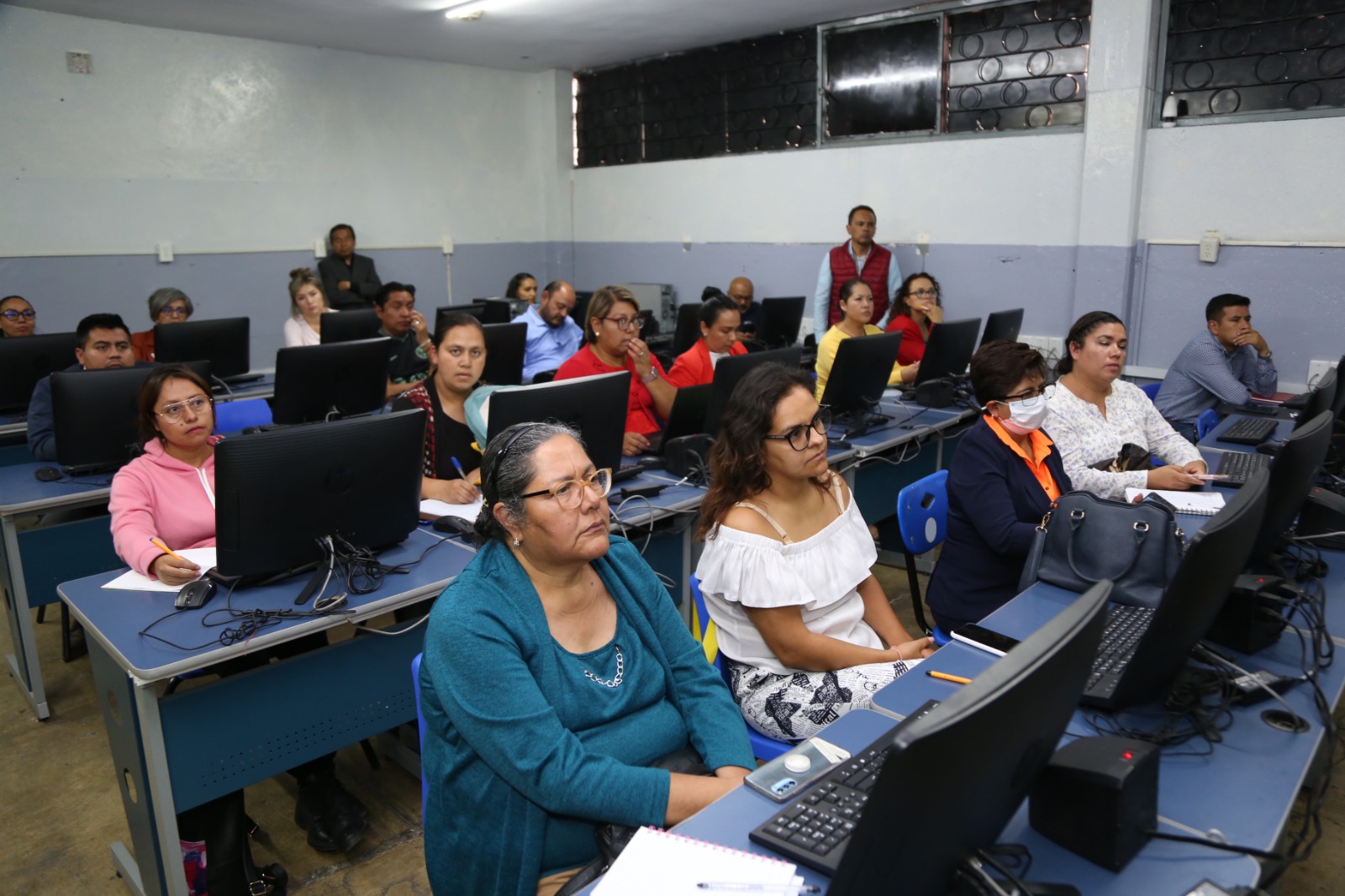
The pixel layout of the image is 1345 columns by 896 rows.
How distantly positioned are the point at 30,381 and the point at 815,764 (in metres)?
3.88

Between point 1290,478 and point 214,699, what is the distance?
220cm

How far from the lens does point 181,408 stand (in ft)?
7.75

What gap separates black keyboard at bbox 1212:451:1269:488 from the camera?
286 centimetres

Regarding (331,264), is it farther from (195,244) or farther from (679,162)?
(679,162)

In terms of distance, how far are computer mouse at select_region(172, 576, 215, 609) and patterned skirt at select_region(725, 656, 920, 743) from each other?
1.15m

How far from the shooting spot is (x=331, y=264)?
725cm

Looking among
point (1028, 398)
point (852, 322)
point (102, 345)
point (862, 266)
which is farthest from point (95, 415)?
point (862, 266)

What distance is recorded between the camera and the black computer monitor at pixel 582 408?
93.4 inches

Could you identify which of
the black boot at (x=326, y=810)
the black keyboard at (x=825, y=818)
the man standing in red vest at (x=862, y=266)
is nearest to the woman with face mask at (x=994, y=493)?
the black keyboard at (x=825, y=818)

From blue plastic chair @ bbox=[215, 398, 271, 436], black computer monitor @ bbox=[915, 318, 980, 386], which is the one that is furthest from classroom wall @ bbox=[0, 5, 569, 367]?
black computer monitor @ bbox=[915, 318, 980, 386]

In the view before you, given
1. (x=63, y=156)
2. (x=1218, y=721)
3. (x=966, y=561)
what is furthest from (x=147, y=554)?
(x=63, y=156)

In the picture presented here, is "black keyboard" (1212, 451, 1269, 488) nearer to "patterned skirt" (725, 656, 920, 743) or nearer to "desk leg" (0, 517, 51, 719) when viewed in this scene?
"patterned skirt" (725, 656, 920, 743)

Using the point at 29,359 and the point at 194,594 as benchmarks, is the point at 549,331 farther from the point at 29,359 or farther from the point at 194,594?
the point at 194,594

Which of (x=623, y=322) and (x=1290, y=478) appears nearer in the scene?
(x=1290, y=478)
